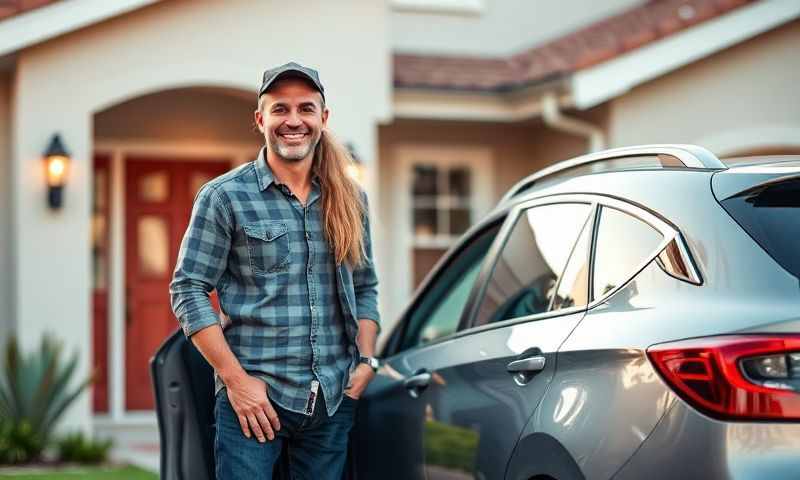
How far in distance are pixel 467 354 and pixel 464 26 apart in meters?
8.54

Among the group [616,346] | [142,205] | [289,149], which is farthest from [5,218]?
[616,346]

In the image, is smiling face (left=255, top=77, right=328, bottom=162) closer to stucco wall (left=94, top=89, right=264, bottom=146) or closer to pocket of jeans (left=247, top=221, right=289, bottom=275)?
pocket of jeans (left=247, top=221, right=289, bottom=275)

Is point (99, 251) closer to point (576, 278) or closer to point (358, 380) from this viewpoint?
point (358, 380)

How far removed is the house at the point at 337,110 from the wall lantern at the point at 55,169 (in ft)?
0.23

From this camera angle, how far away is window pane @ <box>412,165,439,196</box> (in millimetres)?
12086

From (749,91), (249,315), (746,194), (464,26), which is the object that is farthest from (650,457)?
(464,26)

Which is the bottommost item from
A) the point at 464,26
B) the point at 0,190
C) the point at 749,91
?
the point at 0,190

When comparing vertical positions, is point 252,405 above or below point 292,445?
above

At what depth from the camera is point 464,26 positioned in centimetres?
1232

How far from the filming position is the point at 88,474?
28.0 ft

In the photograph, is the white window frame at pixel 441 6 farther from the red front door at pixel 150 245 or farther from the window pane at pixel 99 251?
the window pane at pixel 99 251

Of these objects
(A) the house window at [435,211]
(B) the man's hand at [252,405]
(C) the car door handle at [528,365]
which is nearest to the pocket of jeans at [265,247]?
(B) the man's hand at [252,405]

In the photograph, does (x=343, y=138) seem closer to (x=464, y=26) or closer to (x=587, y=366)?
(x=464, y=26)

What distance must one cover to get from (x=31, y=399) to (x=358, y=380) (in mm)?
5486
